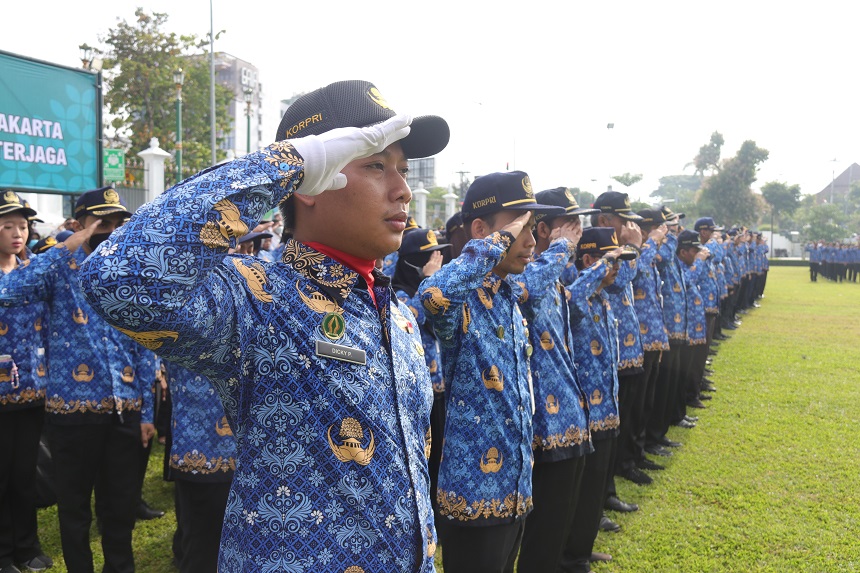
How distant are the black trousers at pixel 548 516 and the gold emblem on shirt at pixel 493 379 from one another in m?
0.80

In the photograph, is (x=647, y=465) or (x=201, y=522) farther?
(x=647, y=465)

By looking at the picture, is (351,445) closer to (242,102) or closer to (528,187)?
(528,187)

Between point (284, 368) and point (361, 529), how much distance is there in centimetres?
41

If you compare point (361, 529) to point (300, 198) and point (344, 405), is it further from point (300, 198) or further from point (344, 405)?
point (300, 198)

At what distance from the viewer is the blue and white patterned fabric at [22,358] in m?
4.38

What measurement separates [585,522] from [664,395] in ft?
12.2

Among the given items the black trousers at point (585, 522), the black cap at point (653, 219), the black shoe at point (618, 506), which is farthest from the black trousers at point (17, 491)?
the black cap at point (653, 219)

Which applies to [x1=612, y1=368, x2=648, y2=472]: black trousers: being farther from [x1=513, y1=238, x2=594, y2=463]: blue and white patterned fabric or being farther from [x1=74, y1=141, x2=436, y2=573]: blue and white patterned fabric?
[x1=74, y1=141, x2=436, y2=573]: blue and white patterned fabric

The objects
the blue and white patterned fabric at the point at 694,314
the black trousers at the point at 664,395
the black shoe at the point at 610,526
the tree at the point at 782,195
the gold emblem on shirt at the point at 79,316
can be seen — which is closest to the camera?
the gold emblem on shirt at the point at 79,316

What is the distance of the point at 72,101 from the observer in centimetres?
906

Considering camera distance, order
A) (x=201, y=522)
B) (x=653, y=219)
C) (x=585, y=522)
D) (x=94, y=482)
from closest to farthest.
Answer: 1. (x=201, y=522)
2. (x=94, y=482)
3. (x=585, y=522)
4. (x=653, y=219)

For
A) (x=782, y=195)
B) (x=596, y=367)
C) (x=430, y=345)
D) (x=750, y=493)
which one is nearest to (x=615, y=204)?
(x=596, y=367)

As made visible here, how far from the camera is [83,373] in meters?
3.96

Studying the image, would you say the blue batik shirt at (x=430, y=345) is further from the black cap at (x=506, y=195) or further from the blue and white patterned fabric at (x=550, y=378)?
the black cap at (x=506, y=195)
